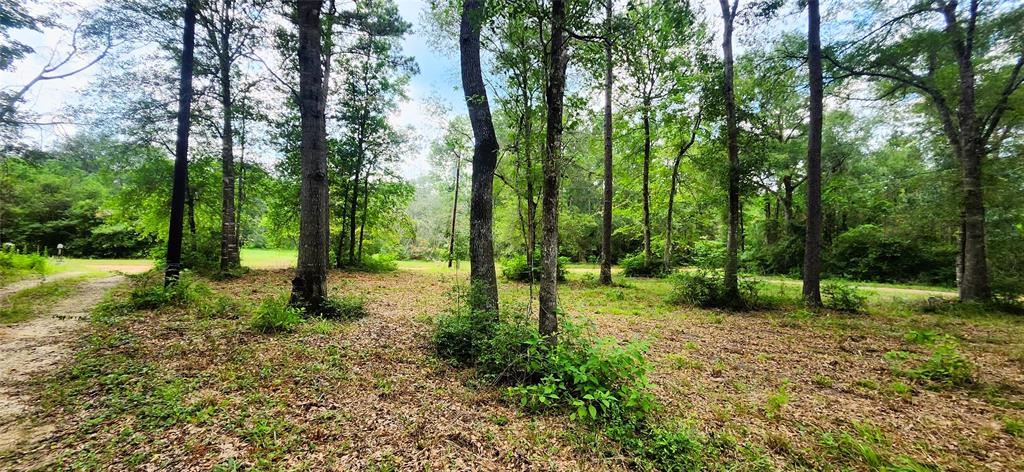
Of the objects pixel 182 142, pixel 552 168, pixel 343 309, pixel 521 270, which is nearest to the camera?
pixel 552 168

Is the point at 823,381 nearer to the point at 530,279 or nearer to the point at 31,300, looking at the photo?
the point at 530,279

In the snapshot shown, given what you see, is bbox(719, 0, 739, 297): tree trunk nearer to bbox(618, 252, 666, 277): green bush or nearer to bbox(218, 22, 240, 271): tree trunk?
bbox(618, 252, 666, 277): green bush

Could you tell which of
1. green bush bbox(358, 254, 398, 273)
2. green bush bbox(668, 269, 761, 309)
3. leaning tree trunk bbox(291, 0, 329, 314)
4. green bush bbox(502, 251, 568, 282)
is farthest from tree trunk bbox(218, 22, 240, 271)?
green bush bbox(668, 269, 761, 309)

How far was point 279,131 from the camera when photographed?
1422cm

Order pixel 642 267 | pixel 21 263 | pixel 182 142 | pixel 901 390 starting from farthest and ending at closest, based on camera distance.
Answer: pixel 642 267, pixel 21 263, pixel 182 142, pixel 901 390

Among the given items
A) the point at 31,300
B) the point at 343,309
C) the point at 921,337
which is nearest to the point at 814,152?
the point at 921,337

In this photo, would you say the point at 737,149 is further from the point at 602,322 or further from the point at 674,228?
the point at 674,228

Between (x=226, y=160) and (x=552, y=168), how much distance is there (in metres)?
12.7

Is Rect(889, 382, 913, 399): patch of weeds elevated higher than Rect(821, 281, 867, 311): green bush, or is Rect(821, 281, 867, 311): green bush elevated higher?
Rect(821, 281, 867, 311): green bush

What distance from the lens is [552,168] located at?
4242 mm

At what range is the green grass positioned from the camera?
20.1 ft

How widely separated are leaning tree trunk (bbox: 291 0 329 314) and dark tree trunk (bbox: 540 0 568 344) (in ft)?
15.0

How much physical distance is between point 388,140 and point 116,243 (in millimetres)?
20244

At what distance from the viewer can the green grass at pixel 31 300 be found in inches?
241
